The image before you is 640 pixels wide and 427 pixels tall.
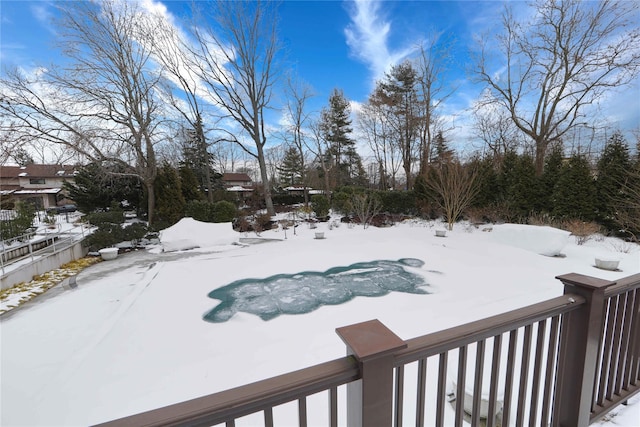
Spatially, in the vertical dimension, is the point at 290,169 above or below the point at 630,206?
above

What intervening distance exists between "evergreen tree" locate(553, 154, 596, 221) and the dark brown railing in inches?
325

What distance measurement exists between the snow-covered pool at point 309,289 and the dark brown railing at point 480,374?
217 cm

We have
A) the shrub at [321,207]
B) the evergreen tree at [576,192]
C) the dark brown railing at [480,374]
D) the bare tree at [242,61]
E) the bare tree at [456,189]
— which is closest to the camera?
the dark brown railing at [480,374]

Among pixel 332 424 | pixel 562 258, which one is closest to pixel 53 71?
pixel 332 424

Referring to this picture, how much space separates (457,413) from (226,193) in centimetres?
1756

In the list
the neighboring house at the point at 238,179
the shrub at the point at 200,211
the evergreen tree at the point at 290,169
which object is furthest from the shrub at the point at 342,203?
the neighboring house at the point at 238,179

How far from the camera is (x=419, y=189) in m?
12.9

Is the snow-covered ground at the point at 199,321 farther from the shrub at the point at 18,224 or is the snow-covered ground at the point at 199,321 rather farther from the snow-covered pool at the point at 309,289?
the shrub at the point at 18,224

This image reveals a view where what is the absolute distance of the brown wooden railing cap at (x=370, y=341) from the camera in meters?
0.88

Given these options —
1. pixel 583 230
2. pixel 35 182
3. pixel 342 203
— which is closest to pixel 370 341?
pixel 583 230

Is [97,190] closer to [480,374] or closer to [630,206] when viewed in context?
[480,374]

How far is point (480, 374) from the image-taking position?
1.24 m

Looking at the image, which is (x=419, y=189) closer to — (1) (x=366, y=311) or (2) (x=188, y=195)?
(1) (x=366, y=311)

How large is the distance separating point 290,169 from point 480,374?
81.3 ft
